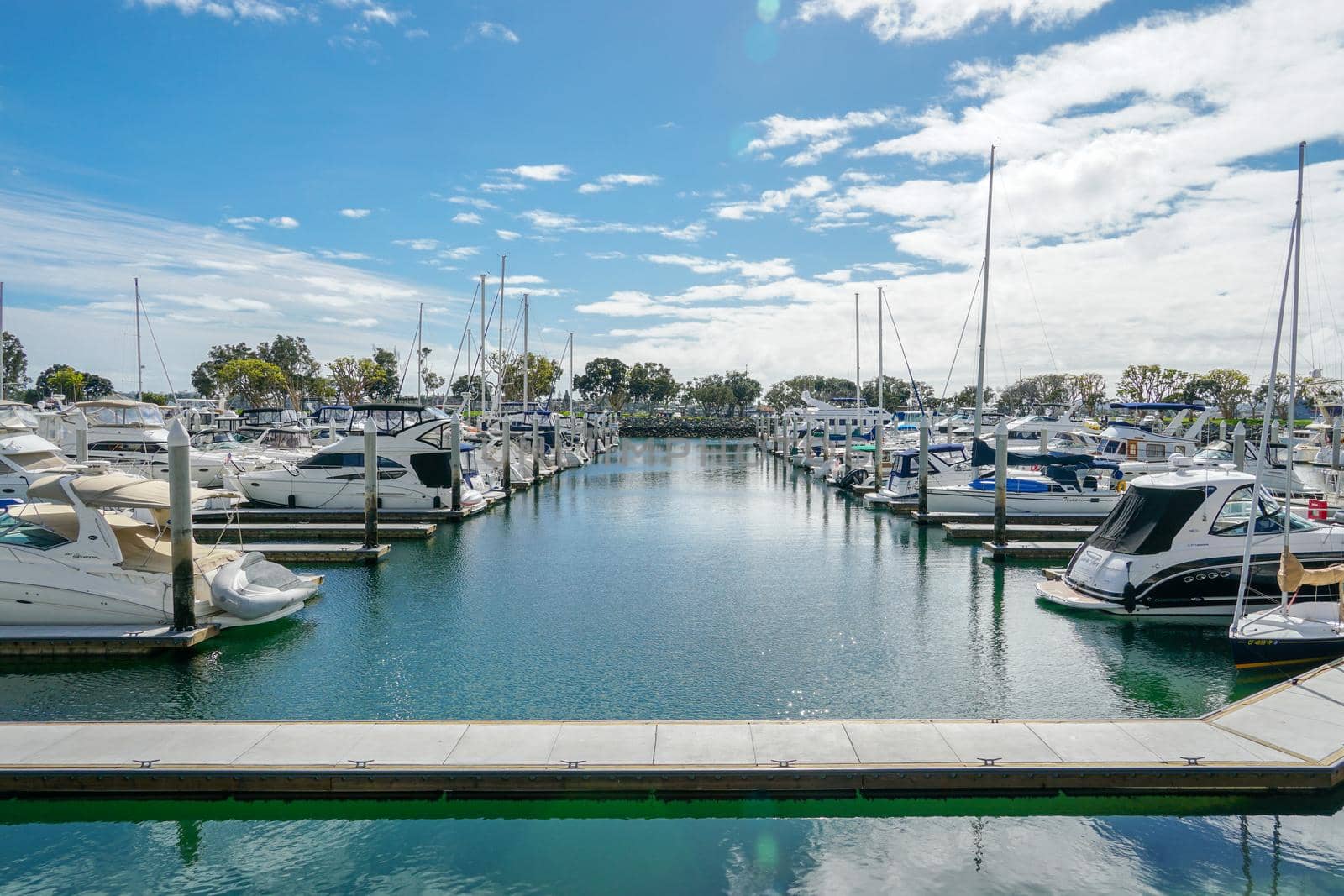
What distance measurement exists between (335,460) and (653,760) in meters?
24.2

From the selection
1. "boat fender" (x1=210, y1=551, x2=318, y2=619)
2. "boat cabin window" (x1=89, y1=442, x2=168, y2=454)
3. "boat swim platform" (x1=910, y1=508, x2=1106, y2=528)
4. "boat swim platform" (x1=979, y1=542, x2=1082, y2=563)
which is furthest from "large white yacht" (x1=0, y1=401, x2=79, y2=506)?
"boat swim platform" (x1=910, y1=508, x2=1106, y2=528)

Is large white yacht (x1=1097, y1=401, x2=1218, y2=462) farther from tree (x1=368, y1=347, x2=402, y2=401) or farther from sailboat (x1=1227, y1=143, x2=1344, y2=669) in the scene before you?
tree (x1=368, y1=347, x2=402, y2=401)

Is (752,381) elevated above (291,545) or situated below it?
above

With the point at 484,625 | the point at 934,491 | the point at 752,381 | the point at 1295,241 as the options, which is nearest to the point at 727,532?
the point at 934,491

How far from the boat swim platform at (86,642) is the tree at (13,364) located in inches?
4670

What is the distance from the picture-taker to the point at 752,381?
5910 inches

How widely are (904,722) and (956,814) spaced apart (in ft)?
4.63

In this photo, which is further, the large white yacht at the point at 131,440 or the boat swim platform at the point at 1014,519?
the large white yacht at the point at 131,440

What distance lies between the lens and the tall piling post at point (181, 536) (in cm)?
1380

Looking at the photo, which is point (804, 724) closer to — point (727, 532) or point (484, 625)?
point (484, 625)

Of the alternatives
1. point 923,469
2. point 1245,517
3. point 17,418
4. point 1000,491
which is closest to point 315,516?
point 17,418

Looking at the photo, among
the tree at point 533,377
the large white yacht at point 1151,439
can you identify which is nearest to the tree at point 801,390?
the tree at point 533,377

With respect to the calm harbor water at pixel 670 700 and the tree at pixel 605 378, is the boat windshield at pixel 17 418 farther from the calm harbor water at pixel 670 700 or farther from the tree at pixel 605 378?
the tree at pixel 605 378

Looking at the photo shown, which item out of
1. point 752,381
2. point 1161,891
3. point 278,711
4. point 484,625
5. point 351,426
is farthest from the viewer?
point 752,381
